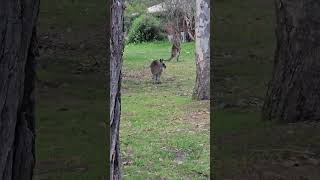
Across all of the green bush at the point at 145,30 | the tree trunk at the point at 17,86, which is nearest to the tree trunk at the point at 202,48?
the tree trunk at the point at 17,86

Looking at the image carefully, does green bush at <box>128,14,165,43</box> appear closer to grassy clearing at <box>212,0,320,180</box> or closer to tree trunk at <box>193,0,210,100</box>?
tree trunk at <box>193,0,210,100</box>

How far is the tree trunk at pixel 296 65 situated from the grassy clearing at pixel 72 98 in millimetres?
702

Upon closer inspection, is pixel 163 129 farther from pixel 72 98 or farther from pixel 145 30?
pixel 145 30

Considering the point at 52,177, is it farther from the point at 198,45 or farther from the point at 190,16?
the point at 190,16

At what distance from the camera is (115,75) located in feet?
7.69

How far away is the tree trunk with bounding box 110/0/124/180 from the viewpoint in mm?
2322

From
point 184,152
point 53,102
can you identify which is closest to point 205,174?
point 184,152

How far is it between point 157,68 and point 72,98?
7.09 metres

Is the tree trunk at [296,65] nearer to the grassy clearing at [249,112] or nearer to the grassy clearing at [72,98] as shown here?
the grassy clearing at [249,112]

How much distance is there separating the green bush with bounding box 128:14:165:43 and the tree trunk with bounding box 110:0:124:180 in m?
13.4

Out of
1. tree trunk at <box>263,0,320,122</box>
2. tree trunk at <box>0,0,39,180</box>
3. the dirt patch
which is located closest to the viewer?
tree trunk at <box>0,0,39,180</box>

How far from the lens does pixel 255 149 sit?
2.20 m

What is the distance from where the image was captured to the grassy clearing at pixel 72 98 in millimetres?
2018

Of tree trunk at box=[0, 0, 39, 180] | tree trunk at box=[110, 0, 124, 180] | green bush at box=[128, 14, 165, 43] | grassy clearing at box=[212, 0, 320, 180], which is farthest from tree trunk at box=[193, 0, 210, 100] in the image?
green bush at box=[128, 14, 165, 43]
